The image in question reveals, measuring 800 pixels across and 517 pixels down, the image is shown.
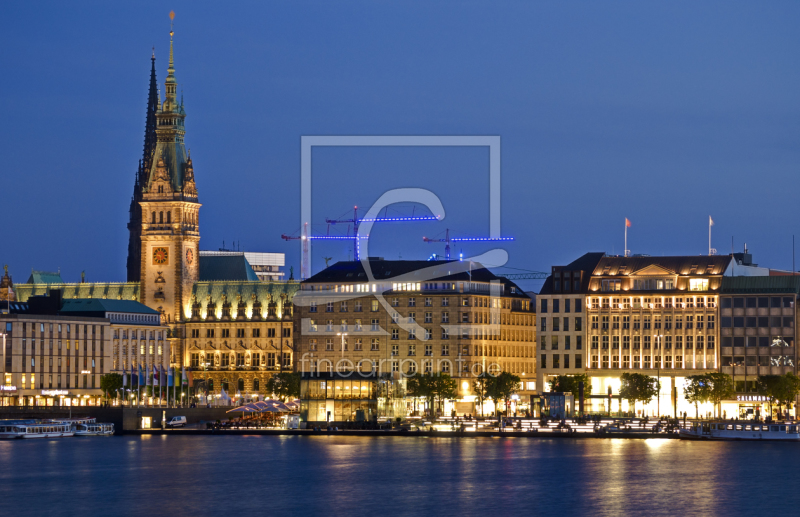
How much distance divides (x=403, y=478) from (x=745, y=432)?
190ft

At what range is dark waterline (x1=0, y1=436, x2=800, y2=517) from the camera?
12100 cm

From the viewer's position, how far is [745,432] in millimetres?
184750

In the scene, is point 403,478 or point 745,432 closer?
point 403,478

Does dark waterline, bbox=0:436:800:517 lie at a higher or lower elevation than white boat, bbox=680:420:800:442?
lower

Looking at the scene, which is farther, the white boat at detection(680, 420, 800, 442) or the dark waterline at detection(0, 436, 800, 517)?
the white boat at detection(680, 420, 800, 442)

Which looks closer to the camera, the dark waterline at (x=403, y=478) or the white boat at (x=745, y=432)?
the dark waterline at (x=403, y=478)

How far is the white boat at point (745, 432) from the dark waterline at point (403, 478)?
10.5ft

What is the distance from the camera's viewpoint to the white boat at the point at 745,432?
601 ft

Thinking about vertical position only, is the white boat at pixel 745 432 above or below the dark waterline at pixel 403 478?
above

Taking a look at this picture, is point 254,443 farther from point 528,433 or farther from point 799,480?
point 799,480

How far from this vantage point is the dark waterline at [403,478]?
121 m

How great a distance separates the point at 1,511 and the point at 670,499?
4593 centimetres

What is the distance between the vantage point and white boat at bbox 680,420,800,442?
601 ft

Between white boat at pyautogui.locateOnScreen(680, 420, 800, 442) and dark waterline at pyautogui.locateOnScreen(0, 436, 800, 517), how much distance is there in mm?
3204
